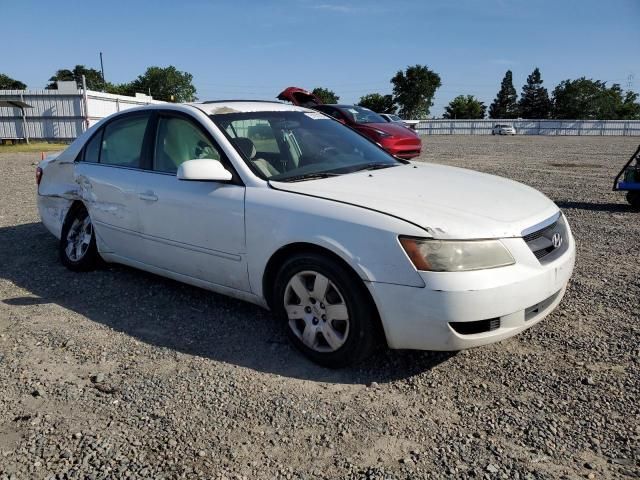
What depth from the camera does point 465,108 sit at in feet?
294

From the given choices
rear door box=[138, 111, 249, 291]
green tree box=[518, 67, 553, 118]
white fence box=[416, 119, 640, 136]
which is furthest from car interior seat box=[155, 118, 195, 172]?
green tree box=[518, 67, 553, 118]

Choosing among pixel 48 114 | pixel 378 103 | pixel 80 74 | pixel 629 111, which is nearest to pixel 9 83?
pixel 80 74

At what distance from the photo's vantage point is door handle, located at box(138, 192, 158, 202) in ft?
13.1

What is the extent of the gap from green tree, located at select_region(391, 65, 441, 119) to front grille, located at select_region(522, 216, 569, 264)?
262 ft

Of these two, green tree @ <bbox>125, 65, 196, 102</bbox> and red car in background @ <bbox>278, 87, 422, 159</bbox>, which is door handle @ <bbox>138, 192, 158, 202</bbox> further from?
green tree @ <bbox>125, 65, 196, 102</bbox>

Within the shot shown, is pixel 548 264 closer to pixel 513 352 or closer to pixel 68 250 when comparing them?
pixel 513 352

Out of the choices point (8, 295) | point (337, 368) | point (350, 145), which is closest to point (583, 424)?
point (337, 368)

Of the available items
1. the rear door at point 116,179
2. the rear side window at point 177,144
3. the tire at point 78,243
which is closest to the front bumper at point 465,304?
the rear side window at point 177,144

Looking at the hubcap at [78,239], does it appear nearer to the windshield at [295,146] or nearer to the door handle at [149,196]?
the door handle at [149,196]

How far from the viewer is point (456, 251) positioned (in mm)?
2738

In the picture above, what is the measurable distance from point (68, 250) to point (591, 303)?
15.1 ft

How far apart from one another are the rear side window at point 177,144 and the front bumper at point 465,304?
1817 mm

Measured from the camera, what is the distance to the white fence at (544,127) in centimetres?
4931

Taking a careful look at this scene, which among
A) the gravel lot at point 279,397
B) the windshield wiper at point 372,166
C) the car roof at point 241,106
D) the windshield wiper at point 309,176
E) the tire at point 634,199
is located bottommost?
the gravel lot at point 279,397
